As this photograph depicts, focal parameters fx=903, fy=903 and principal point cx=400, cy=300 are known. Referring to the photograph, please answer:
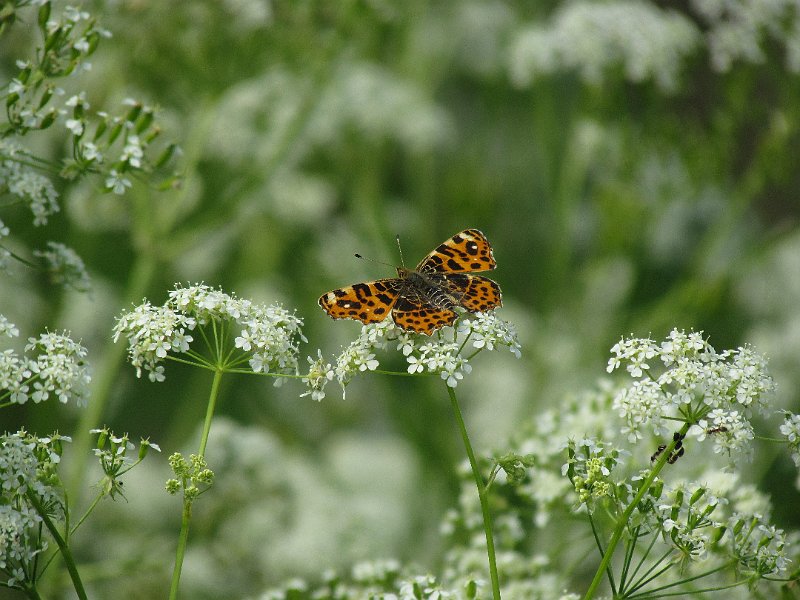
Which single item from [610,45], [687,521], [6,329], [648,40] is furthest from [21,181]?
[648,40]

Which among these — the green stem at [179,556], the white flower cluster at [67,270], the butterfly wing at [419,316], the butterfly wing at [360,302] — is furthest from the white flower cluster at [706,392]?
the white flower cluster at [67,270]

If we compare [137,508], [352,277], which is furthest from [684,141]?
[137,508]

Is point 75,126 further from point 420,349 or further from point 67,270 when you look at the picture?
point 420,349

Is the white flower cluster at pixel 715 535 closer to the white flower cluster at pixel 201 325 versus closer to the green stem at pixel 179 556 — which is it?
the white flower cluster at pixel 201 325

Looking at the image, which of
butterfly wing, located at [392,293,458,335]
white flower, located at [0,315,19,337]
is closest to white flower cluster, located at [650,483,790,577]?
butterfly wing, located at [392,293,458,335]

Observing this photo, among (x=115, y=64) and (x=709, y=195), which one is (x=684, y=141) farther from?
(x=115, y=64)

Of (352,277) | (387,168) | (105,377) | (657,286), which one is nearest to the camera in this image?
(105,377)
